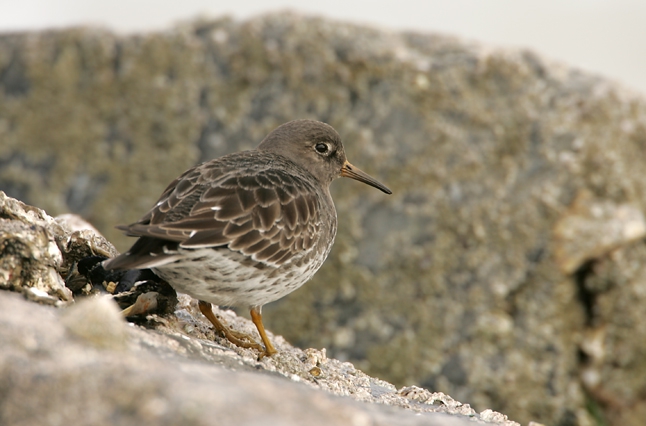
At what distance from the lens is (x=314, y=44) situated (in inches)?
334

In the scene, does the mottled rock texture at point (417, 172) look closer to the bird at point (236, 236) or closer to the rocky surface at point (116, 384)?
the bird at point (236, 236)

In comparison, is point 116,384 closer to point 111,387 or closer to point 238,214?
point 111,387

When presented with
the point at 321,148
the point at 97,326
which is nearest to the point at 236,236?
the point at 97,326

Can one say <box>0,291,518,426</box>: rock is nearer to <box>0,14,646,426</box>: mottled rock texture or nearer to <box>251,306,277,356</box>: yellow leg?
<box>251,306,277,356</box>: yellow leg

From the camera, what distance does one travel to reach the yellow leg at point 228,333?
15.6ft

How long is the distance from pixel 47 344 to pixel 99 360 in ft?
0.81

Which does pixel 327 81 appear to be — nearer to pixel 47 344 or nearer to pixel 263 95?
pixel 263 95

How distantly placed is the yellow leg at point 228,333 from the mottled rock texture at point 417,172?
2.76 meters

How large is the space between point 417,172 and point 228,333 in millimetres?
3876

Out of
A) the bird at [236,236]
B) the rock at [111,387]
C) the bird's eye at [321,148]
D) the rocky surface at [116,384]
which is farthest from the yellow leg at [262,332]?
the bird's eye at [321,148]

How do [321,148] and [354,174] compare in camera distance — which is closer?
[321,148]

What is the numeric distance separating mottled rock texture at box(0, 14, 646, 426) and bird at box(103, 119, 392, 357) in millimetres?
2405

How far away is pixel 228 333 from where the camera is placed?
480 centimetres

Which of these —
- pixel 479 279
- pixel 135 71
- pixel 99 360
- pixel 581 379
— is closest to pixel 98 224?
pixel 135 71
